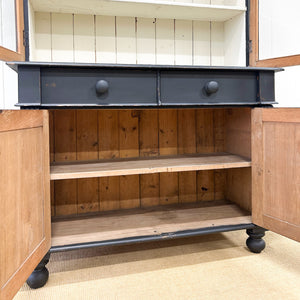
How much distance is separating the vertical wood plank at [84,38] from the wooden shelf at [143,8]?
4 cm

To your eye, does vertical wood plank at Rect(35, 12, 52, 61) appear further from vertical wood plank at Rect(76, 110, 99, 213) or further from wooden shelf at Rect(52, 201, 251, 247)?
wooden shelf at Rect(52, 201, 251, 247)

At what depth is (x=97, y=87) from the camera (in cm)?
123

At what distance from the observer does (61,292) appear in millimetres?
1213

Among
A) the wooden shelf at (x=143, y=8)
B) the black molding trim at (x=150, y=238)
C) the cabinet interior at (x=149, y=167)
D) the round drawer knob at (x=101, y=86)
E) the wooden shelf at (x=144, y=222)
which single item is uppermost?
the wooden shelf at (x=143, y=8)

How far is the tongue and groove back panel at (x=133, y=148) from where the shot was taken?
167cm

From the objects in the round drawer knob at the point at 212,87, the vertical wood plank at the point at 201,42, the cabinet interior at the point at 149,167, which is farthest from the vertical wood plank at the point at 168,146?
the round drawer knob at the point at 212,87

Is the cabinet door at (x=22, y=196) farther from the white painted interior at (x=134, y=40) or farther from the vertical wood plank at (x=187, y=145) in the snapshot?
the vertical wood plank at (x=187, y=145)

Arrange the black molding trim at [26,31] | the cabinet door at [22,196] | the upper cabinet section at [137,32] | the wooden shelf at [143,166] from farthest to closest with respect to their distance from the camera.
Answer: the upper cabinet section at [137,32], the black molding trim at [26,31], the wooden shelf at [143,166], the cabinet door at [22,196]

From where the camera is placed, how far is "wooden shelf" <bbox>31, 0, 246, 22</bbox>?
1.54 meters

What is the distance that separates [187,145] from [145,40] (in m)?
0.67

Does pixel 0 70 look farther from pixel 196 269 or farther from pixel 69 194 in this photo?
pixel 196 269

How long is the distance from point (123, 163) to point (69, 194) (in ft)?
1.28

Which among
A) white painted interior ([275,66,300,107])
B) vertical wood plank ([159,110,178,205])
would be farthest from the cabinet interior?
white painted interior ([275,66,300,107])

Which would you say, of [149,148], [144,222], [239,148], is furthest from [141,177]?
[239,148]
